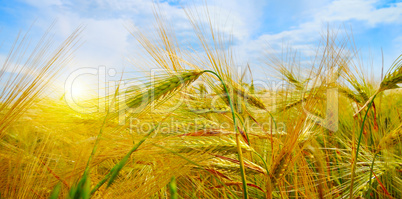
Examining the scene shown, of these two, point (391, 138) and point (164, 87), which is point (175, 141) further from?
point (391, 138)

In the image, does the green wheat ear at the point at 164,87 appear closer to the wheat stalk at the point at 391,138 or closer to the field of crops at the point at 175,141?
the field of crops at the point at 175,141

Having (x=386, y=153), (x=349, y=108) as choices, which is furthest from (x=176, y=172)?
(x=349, y=108)

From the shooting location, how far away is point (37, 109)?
1.48 metres

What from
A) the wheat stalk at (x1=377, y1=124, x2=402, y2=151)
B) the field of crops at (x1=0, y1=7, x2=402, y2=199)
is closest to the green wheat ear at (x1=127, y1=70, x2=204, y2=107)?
the field of crops at (x1=0, y1=7, x2=402, y2=199)

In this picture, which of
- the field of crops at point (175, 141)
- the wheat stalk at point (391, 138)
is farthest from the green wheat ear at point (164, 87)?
the wheat stalk at point (391, 138)

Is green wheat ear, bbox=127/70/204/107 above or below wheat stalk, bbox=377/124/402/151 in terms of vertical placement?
above

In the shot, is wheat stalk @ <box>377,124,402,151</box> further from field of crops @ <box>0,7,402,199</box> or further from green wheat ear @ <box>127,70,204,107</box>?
green wheat ear @ <box>127,70,204,107</box>

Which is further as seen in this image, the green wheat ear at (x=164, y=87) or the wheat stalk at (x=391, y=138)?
the wheat stalk at (x=391, y=138)

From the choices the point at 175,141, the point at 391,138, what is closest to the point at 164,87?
the point at 175,141

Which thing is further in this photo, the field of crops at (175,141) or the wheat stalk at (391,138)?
the wheat stalk at (391,138)

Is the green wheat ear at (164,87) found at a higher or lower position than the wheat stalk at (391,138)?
higher

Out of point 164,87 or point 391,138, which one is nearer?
point 164,87

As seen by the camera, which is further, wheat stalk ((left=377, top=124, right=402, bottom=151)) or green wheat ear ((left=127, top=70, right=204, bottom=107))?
wheat stalk ((left=377, top=124, right=402, bottom=151))

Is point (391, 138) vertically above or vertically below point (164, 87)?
below
